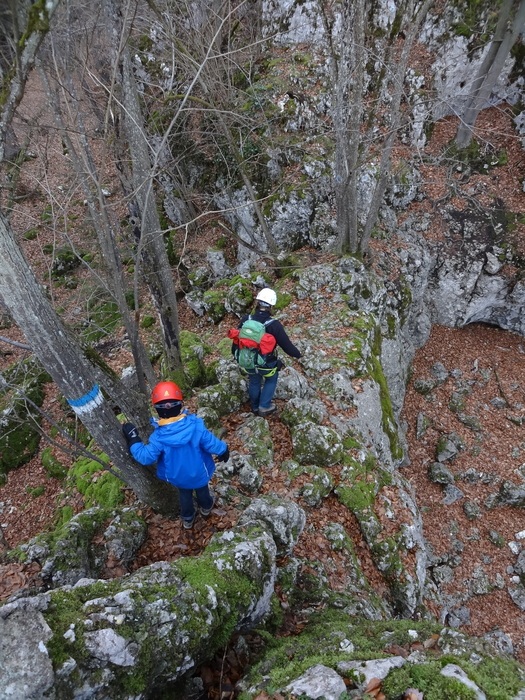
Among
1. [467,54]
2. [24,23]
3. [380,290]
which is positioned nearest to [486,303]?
[380,290]

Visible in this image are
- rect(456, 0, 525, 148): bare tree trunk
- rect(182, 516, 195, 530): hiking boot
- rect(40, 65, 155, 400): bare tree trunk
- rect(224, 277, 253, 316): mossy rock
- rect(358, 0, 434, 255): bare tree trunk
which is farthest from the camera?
rect(456, 0, 525, 148): bare tree trunk

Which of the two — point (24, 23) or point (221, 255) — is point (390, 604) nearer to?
point (24, 23)

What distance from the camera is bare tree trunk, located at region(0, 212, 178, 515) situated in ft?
9.11

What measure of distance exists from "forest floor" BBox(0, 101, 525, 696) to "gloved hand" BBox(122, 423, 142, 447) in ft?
4.76

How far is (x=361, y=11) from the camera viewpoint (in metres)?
7.66

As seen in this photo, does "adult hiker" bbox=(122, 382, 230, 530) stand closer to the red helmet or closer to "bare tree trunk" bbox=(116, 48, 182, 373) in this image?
the red helmet

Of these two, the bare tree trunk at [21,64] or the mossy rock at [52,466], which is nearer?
the bare tree trunk at [21,64]

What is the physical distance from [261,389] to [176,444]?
3.45 m

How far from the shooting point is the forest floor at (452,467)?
17.7ft

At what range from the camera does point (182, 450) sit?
402cm

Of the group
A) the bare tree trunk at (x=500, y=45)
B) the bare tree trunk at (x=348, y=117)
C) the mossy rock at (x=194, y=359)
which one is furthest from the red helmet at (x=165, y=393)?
the bare tree trunk at (x=500, y=45)

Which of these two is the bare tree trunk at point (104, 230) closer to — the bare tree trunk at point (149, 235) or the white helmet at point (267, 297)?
the bare tree trunk at point (149, 235)

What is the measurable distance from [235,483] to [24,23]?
5.21 m

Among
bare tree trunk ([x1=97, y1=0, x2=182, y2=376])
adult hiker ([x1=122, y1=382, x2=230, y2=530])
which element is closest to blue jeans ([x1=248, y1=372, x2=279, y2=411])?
bare tree trunk ([x1=97, y1=0, x2=182, y2=376])
